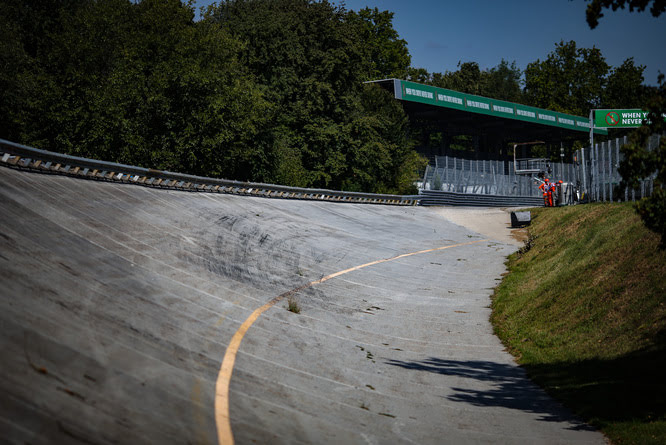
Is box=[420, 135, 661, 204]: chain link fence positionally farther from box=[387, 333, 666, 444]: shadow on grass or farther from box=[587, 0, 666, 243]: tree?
box=[587, 0, 666, 243]: tree

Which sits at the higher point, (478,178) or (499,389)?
(478,178)

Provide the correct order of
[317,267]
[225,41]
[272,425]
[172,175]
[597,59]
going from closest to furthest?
[272,425]
[317,267]
[172,175]
[225,41]
[597,59]

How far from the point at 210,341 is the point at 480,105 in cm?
6126

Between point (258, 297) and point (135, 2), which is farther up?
point (135, 2)

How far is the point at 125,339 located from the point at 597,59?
114593 millimetres

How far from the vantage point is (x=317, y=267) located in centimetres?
2169

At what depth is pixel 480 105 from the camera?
6706cm

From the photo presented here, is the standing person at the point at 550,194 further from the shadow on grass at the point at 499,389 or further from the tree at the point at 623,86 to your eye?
the tree at the point at 623,86

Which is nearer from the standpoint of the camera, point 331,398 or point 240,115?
point 331,398

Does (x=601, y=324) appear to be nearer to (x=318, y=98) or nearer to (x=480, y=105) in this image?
(x=318, y=98)

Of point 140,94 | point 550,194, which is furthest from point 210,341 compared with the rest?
point 140,94

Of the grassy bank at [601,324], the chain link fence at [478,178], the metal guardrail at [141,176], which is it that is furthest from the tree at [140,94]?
the grassy bank at [601,324]

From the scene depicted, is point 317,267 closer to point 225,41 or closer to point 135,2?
point 225,41

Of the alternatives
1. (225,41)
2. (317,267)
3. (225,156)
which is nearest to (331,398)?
(317,267)
